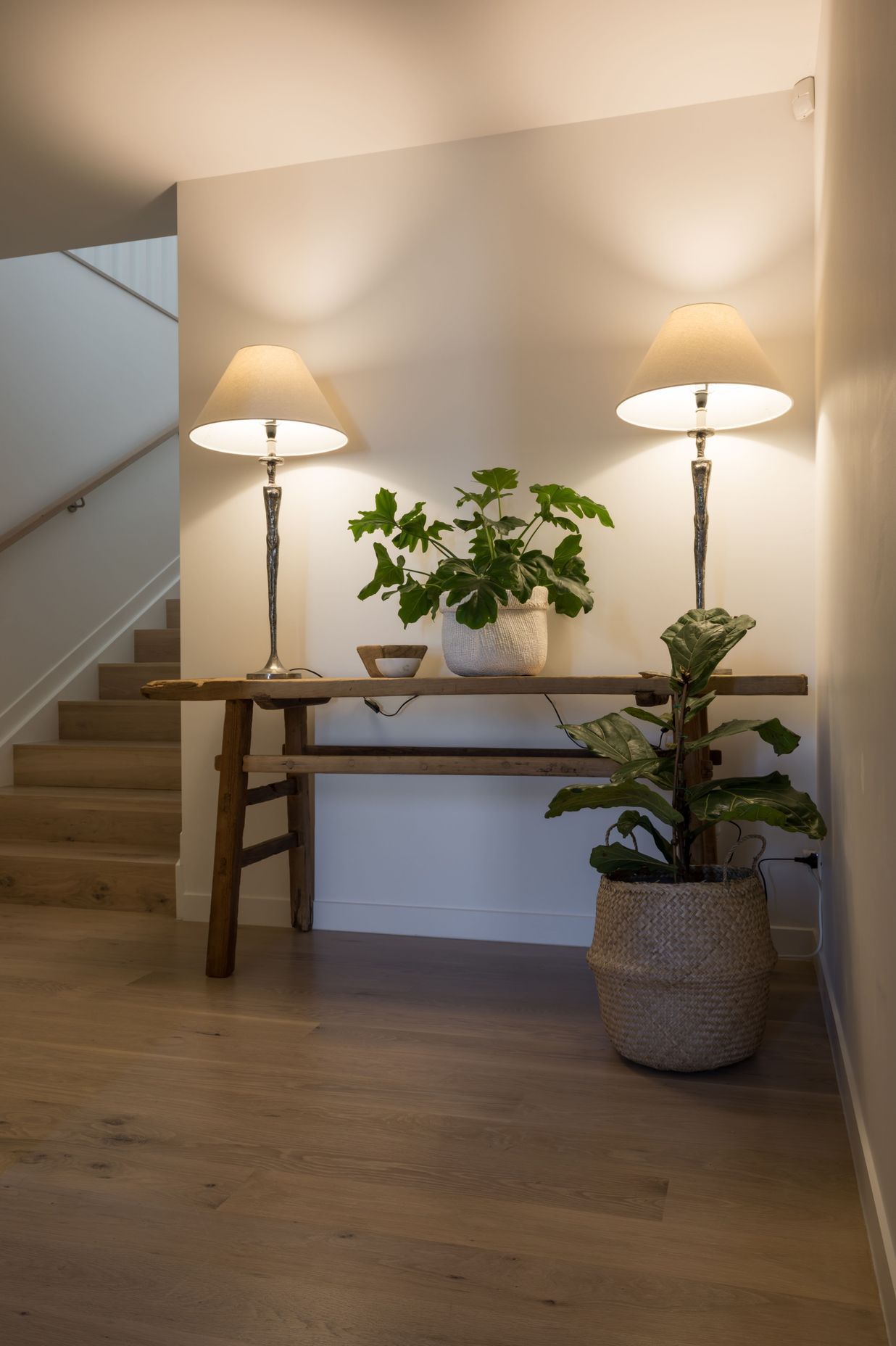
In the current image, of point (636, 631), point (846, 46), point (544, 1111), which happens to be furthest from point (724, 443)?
point (544, 1111)

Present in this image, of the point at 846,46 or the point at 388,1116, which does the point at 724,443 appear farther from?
the point at 388,1116

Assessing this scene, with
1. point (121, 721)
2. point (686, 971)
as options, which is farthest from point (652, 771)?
point (121, 721)

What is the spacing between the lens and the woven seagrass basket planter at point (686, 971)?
168cm

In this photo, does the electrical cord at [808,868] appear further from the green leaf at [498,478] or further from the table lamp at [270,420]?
the table lamp at [270,420]

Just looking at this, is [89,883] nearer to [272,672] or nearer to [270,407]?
[272,672]

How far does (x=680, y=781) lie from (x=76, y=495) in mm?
2988

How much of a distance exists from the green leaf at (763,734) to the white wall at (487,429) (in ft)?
1.91

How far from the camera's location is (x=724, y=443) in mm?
2473

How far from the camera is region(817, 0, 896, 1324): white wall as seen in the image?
1101mm

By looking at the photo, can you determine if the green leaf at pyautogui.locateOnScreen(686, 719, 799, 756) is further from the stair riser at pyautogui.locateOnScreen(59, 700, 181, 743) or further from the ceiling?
the stair riser at pyautogui.locateOnScreen(59, 700, 181, 743)

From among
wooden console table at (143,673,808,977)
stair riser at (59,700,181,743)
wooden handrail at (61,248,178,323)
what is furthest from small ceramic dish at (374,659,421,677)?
wooden handrail at (61,248,178,323)

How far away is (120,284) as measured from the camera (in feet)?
14.4

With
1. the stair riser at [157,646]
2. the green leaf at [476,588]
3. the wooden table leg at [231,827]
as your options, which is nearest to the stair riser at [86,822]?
the wooden table leg at [231,827]

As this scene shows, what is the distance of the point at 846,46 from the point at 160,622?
3.53 meters
